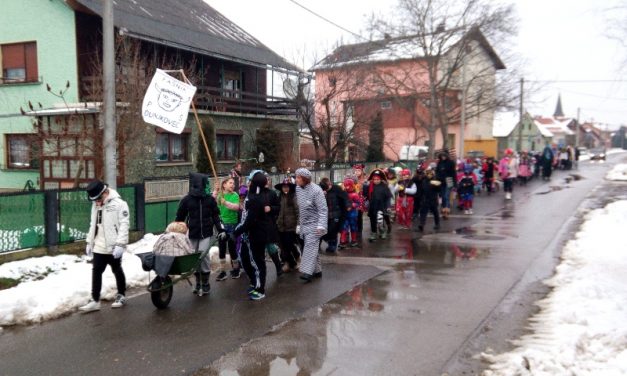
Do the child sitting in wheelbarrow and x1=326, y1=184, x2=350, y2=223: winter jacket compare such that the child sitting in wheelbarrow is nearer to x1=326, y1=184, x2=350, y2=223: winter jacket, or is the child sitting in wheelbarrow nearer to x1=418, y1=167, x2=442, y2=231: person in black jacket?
x1=326, y1=184, x2=350, y2=223: winter jacket

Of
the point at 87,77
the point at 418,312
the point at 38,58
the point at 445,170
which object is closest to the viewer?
the point at 418,312

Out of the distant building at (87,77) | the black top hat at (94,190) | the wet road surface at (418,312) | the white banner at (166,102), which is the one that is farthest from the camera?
the distant building at (87,77)

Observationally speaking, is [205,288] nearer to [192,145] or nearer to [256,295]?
[256,295]

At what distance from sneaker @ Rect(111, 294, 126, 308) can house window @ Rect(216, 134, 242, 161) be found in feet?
53.9

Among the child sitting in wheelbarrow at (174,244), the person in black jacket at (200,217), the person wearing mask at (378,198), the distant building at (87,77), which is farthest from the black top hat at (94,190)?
the distant building at (87,77)

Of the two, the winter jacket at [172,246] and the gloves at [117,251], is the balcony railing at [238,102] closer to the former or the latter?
the gloves at [117,251]

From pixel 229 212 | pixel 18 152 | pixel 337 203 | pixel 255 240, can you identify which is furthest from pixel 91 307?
pixel 18 152

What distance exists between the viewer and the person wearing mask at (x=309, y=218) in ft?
27.2

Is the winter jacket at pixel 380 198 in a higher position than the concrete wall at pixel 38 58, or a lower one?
lower

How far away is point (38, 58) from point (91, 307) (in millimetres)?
16778

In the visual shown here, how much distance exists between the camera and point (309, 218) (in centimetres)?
843

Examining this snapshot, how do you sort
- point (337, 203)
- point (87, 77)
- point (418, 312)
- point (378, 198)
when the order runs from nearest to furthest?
point (418, 312)
point (337, 203)
point (378, 198)
point (87, 77)

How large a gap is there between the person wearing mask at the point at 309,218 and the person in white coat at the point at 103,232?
8.74 ft

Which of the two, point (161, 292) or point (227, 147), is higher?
point (227, 147)
